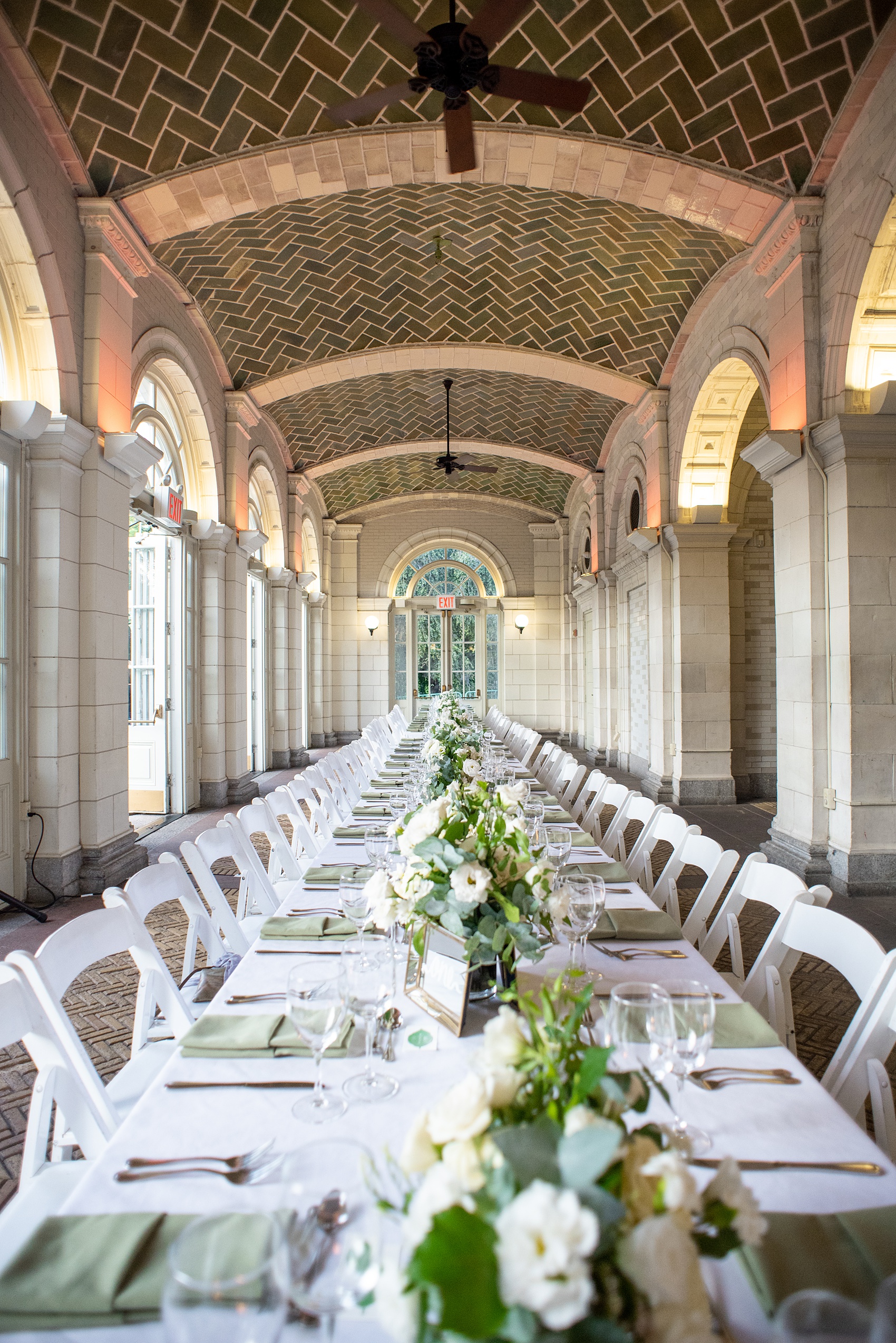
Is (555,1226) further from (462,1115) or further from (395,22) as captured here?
(395,22)

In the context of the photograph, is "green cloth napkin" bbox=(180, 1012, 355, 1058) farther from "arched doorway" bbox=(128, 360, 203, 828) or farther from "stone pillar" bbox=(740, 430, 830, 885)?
"arched doorway" bbox=(128, 360, 203, 828)

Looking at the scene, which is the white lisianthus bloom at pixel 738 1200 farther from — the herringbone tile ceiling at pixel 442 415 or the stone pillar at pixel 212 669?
the herringbone tile ceiling at pixel 442 415

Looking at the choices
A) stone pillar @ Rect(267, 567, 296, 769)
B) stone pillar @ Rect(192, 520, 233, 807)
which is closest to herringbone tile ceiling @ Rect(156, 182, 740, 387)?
stone pillar @ Rect(192, 520, 233, 807)

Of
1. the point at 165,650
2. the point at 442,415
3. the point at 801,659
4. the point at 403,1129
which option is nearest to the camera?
the point at 403,1129

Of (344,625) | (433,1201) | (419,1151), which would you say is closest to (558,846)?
(419,1151)

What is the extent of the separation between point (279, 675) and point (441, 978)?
10327 millimetres

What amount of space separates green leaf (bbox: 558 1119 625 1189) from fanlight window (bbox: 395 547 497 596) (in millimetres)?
16293

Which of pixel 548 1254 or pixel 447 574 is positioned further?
pixel 447 574

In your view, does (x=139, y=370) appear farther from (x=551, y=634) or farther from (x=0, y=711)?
(x=551, y=634)

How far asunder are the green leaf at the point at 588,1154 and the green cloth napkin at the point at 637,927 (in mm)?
1544

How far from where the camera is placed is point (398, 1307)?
626 millimetres

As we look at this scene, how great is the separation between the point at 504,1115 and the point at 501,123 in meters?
6.01

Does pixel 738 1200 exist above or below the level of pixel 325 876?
above

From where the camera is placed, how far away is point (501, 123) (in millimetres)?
5145
